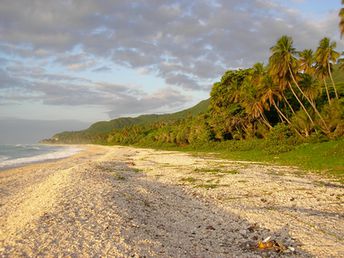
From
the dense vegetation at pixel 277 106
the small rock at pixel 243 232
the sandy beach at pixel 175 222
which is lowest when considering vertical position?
the small rock at pixel 243 232

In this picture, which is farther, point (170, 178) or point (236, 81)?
point (236, 81)

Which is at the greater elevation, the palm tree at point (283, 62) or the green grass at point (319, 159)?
the palm tree at point (283, 62)

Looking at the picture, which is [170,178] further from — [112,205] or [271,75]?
[271,75]

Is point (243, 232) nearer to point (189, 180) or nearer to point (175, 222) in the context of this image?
point (175, 222)

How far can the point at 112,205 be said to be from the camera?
10.6 m

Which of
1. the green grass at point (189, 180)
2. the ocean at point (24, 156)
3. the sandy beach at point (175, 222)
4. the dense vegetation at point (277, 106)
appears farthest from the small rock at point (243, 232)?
→ the ocean at point (24, 156)

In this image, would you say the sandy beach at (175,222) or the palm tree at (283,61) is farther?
the palm tree at (283,61)

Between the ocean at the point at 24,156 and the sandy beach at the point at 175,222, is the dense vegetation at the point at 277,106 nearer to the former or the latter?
the sandy beach at the point at 175,222

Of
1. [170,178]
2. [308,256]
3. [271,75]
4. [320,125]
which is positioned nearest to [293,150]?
[320,125]

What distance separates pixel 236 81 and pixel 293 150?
29495 mm

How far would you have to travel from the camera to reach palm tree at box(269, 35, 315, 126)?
41.8 metres

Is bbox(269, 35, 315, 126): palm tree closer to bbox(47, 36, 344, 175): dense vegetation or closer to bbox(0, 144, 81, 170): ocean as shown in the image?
bbox(47, 36, 344, 175): dense vegetation

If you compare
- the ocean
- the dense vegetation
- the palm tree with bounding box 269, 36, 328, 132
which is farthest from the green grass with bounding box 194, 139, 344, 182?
the ocean

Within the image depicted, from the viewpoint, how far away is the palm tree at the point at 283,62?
4175 centimetres
